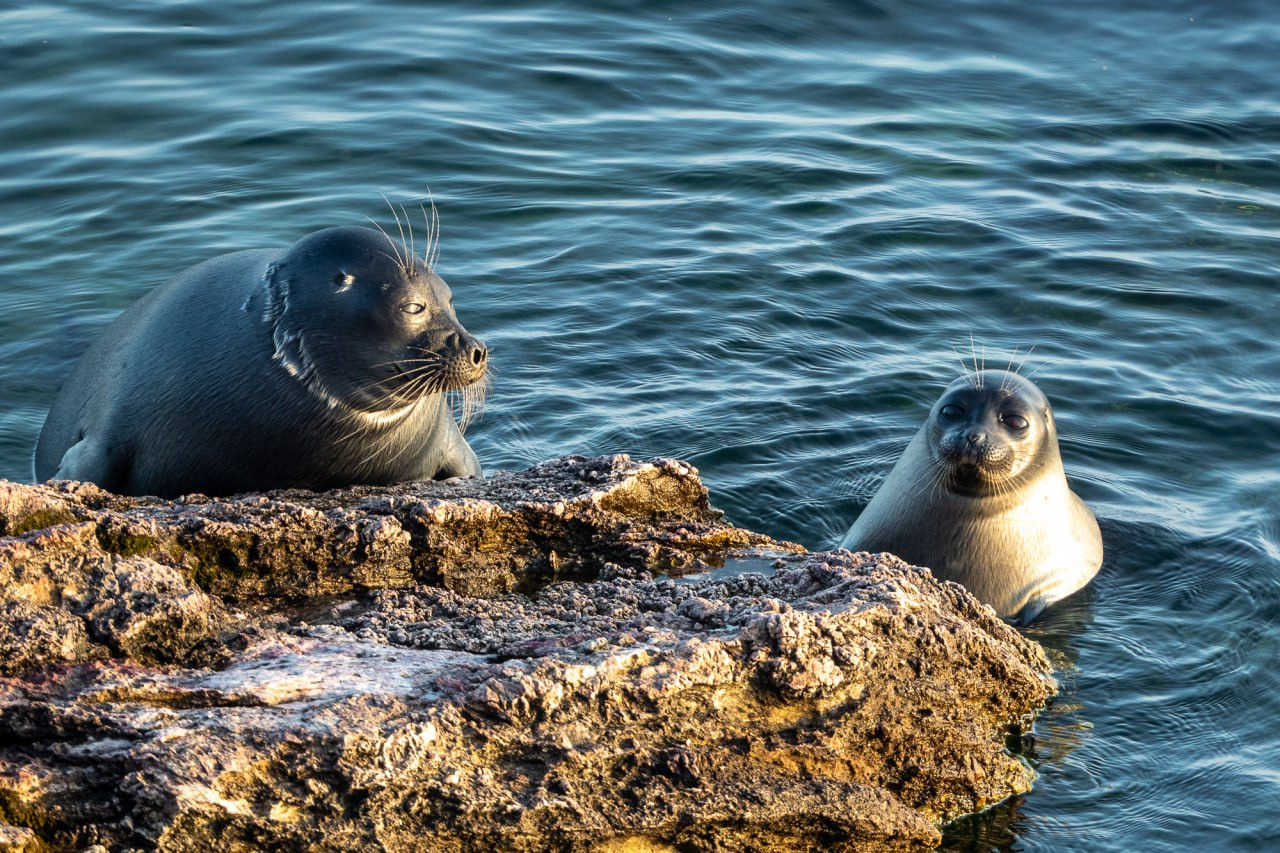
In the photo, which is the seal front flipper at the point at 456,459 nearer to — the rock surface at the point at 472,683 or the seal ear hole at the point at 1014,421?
the rock surface at the point at 472,683

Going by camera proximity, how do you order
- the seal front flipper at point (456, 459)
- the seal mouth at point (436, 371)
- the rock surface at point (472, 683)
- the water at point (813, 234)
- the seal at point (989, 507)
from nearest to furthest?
the rock surface at point (472, 683)
the seal mouth at point (436, 371)
the seal front flipper at point (456, 459)
the water at point (813, 234)
the seal at point (989, 507)

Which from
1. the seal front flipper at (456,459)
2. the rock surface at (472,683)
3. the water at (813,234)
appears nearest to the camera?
the rock surface at (472,683)

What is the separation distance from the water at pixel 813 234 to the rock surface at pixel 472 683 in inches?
22.4

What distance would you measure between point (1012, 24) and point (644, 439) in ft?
29.1

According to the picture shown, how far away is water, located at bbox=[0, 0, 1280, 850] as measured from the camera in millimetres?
6602

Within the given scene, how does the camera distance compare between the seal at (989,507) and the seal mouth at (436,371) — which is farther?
the seal at (989,507)

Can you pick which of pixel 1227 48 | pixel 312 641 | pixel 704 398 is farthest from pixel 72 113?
pixel 1227 48

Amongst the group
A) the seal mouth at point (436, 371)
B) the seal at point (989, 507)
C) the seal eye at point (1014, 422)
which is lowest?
the seal at point (989, 507)

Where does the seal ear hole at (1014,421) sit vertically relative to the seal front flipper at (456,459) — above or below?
above

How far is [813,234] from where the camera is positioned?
10.7 metres

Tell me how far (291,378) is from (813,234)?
5.54m

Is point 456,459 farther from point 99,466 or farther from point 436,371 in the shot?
point 99,466

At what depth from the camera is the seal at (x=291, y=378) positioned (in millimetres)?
5754

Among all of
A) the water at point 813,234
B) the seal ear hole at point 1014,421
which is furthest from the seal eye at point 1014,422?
the water at point 813,234
